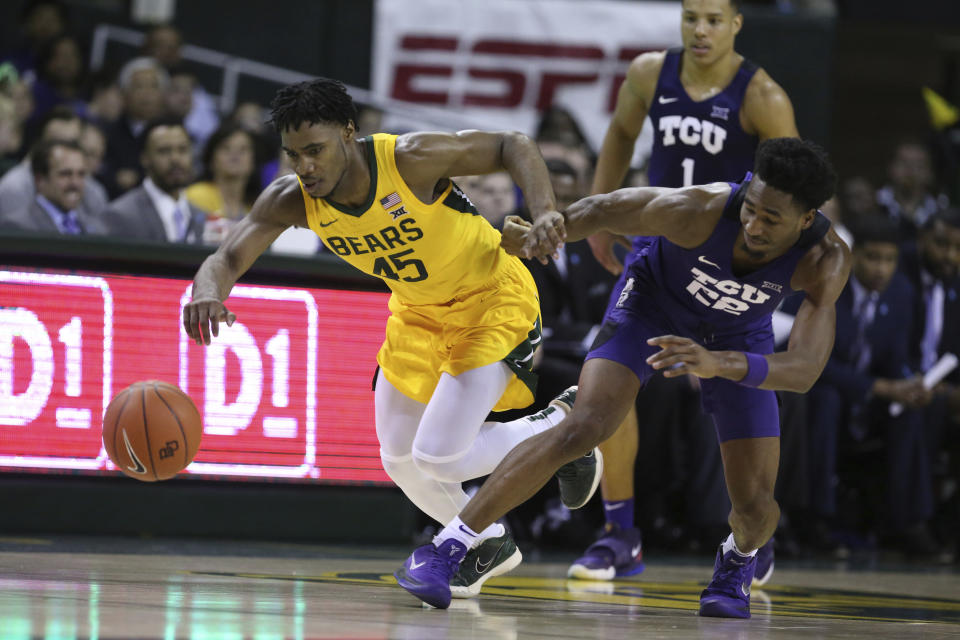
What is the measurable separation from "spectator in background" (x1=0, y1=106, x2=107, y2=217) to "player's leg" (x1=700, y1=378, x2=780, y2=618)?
14.5 ft

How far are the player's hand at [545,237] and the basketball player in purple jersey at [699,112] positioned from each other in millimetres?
1284

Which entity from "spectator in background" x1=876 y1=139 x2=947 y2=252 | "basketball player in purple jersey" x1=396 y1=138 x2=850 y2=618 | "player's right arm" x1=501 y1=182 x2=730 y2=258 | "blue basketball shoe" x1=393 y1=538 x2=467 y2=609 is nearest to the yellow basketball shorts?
"basketball player in purple jersey" x1=396 y1=138 x2=850 y2=618

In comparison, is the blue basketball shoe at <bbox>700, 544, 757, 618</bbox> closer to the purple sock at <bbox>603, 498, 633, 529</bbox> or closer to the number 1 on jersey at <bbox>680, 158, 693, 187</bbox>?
the purple sock at <bbox>603, 498, 633, 529</bbox>

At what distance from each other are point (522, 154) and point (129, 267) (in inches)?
111

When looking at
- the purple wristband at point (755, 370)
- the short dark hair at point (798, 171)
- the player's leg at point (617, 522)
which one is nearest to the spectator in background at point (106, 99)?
the player's leg at point (617, 522)

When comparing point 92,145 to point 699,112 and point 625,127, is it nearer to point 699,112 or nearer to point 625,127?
point 625,127

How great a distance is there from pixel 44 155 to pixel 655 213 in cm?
438

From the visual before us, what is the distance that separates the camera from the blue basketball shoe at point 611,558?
6387mm

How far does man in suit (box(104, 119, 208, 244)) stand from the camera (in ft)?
25.8

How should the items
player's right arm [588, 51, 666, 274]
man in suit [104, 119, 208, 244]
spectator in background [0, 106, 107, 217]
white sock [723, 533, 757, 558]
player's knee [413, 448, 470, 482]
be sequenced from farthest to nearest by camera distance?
man in suit [104, 119, 208, 244] < spectator in background [0, 106, 107, 217] < player's right arm [588, 51, 666, 274] < player's knee [413, 448, 470, 482] < white sock [723, 533, 757, 558]

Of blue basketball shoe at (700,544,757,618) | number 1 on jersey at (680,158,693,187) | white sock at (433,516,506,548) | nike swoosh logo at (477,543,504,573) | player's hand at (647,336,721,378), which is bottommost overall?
blue basketball shoe at (700,544,757,618)

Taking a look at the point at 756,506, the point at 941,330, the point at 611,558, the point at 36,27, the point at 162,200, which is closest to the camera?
the point at 756,506

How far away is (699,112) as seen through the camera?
6.15 metres

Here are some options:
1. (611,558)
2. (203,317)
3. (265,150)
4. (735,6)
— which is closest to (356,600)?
(203,317)
